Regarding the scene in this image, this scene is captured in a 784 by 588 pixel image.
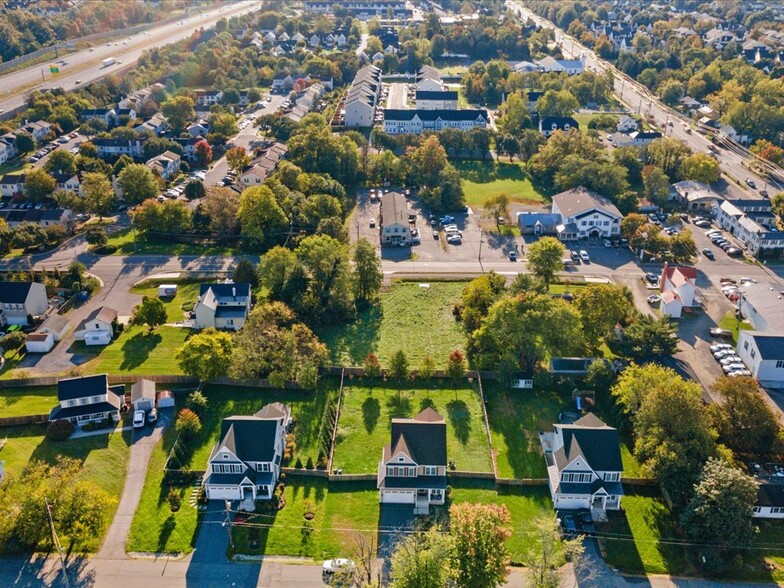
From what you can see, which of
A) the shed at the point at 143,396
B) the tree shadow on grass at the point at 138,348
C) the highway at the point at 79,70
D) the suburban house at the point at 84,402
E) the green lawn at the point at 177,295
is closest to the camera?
the suburban house at the point at 84,402

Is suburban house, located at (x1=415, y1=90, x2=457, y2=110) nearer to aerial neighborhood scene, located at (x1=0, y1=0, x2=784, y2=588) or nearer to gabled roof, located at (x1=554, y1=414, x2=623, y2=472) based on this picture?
aerial neighborhood scene, located at (x1=0, y1=0, x2=784, y2=588)

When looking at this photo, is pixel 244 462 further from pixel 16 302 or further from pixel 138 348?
pixel 16 302

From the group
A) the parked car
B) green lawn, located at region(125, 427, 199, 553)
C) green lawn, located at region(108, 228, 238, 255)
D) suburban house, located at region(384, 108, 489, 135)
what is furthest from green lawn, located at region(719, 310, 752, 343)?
suburban house, located at region(384, 108, 489, 135)

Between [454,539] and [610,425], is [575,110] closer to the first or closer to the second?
[610,425]

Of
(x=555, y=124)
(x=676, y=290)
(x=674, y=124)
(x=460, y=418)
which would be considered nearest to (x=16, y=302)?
(x=460, y=418)

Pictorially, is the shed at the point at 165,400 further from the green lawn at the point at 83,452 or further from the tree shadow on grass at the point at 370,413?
the tree shadow on grass at the point at 370,413

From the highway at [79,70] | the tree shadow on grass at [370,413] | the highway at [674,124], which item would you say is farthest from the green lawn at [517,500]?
the highway at [79,70]

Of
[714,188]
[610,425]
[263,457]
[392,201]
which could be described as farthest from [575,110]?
[263,457]
